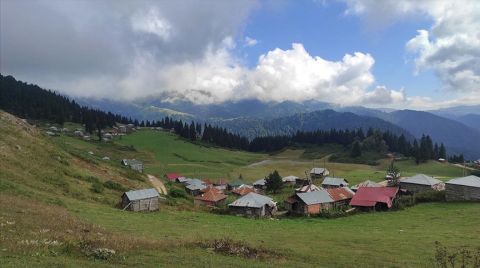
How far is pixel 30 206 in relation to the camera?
118 ft

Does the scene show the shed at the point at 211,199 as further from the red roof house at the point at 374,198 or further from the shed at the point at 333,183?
the shed at the point at 333,183

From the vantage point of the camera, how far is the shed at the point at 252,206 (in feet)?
234

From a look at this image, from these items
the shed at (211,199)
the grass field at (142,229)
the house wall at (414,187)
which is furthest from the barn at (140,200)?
the house wall at (414,187)

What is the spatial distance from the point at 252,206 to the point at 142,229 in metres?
36.0

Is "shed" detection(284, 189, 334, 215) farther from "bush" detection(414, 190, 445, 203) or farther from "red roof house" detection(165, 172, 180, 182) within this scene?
"red roof house" detection(165, 172, 180, 182)

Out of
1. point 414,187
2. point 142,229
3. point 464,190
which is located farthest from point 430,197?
point 142,229

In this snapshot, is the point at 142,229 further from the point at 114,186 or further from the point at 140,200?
the point at 114,186

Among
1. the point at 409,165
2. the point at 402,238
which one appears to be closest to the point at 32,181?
the point at 402,238

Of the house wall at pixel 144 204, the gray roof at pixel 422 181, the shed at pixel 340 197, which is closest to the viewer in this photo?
the house wall at pixel 144 204

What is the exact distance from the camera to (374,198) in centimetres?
7381

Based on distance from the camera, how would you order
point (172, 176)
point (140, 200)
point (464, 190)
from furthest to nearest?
point (172, 176)
point (464, 190)
point (140, 200)

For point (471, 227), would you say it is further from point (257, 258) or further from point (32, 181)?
point (32, 181)

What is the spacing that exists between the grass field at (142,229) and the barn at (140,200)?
164cm

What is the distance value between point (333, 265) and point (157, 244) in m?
10.4
